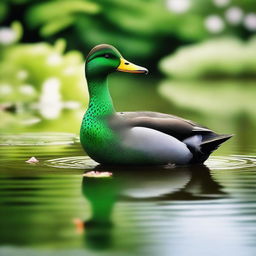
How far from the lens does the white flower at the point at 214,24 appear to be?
102ft

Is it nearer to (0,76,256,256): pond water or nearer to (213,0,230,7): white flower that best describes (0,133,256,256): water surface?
(0,76,256,256): pond water

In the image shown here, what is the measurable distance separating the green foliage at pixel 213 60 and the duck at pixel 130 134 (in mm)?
20952

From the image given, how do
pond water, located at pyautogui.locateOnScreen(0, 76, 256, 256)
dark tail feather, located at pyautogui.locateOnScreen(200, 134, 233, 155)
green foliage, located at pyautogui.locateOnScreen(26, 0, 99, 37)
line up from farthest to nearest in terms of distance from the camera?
green foliage, located at pyautogui.locateOnScreen(26, 0, 99, 37) < dark tail feather, located at pyautogui.locateOnScreen(200, 134, 233, 155) < pond water, located at pyautogui.locateOnScreen(0, 76, 256, 256)

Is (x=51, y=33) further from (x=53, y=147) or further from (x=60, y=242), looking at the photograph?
(x=60, y=242)

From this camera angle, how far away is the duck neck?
26.7 feet

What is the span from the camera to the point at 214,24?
31109 mm

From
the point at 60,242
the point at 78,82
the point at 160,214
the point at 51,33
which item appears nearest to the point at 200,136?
the point at 160,214

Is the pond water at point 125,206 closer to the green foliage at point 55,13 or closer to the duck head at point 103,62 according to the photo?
the duck head at point 103,62

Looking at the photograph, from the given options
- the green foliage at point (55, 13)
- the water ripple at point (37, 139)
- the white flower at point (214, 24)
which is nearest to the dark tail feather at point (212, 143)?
the water ripple at point (37, 139)

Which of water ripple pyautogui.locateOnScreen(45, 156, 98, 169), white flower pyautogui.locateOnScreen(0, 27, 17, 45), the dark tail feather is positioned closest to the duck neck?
water ripple pyautogui.locateOnScreen(45, 156, 98, 169)

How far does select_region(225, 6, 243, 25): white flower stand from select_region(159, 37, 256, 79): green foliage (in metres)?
0.56

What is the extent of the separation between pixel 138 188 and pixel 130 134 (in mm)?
918

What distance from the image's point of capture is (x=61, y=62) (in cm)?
1998

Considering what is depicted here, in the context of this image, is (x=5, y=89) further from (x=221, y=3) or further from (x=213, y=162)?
(x=221, y=3)
